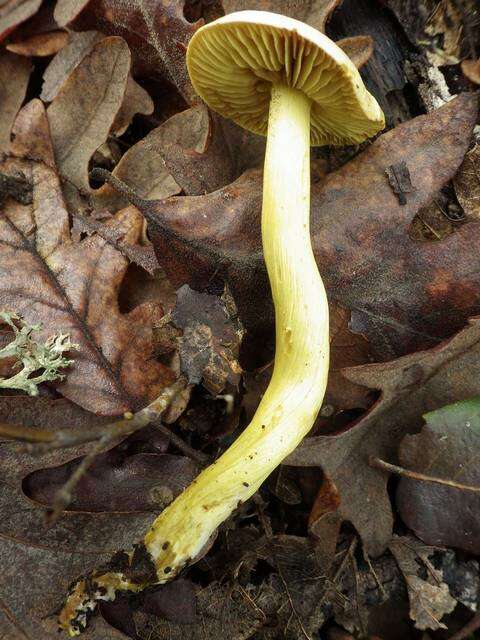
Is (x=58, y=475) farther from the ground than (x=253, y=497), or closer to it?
farther from the ground

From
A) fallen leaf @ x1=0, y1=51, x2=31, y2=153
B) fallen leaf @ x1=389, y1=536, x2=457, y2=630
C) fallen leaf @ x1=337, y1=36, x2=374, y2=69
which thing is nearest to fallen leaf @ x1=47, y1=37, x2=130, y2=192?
fallen leaf @ x1=0, y1=51, x2=31, y2=153

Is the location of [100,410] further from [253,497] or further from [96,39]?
[96,39]

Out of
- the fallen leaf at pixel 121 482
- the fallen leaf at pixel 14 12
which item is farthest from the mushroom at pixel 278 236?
the fallen leaf at pixel 14 12

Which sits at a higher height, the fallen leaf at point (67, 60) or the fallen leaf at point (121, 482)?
the fallen leaf at point (67, 60)

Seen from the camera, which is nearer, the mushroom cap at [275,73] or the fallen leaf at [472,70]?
the mushroom cap at [275,73]

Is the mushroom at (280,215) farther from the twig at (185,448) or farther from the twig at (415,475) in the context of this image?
the twig at (415,475)

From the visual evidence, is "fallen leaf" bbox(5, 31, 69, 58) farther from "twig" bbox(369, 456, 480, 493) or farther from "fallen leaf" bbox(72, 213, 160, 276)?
"twig" bbox(369, 456, 480, 493)

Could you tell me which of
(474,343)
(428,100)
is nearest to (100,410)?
(474,343)
